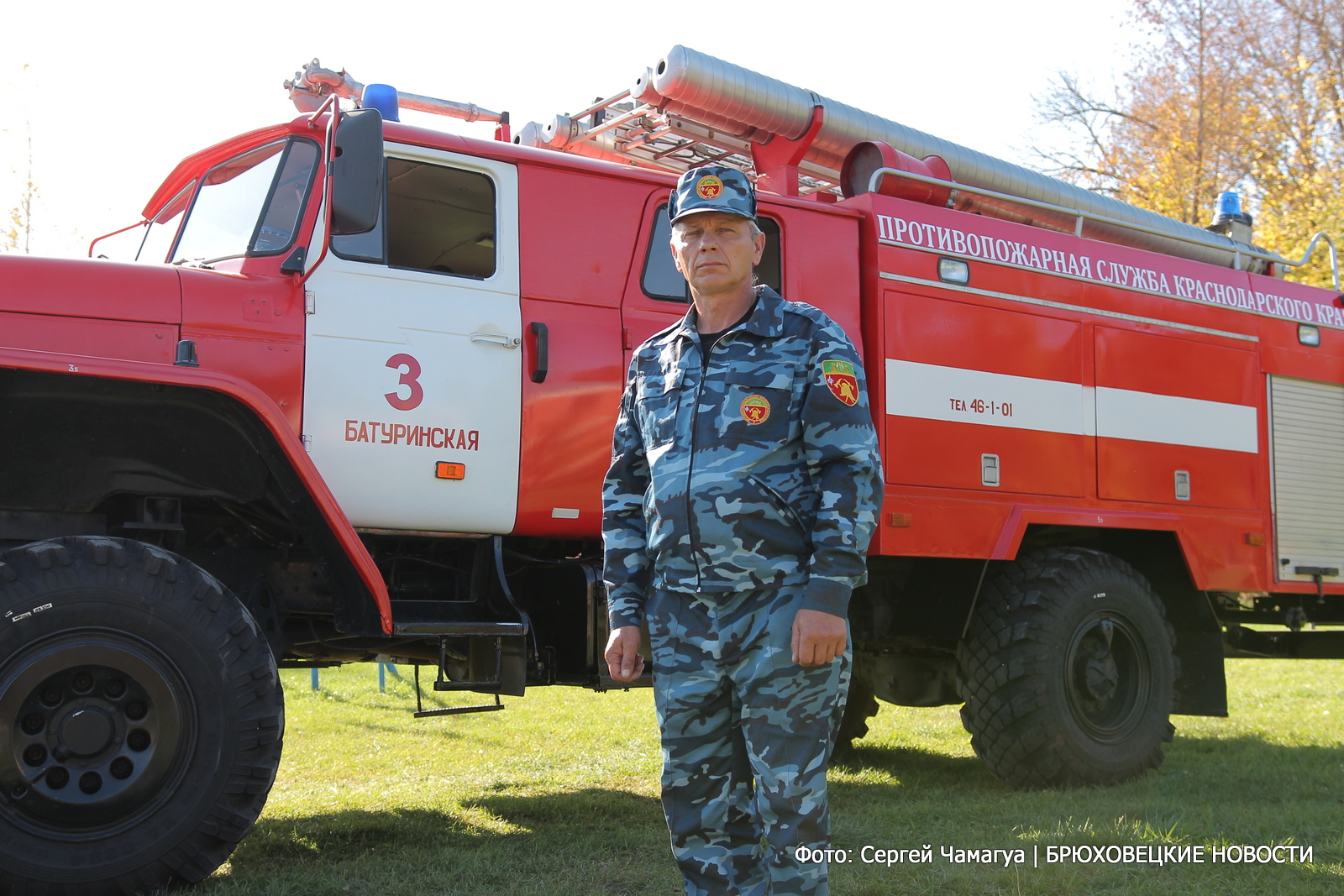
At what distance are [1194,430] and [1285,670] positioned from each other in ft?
23.1

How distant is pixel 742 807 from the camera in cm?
254

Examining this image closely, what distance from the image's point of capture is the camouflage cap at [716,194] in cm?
260

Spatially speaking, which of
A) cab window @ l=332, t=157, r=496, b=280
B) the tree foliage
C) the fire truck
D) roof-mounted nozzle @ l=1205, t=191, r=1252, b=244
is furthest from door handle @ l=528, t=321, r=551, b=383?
the tree foliage

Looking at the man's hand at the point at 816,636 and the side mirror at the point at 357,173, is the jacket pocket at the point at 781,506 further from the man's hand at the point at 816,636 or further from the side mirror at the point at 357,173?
the side mirror at the point at 357,173

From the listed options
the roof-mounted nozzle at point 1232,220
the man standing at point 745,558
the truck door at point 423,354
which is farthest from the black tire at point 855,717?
the man standing at point 745,558

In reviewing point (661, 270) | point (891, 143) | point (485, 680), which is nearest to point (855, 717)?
point (485, 680)

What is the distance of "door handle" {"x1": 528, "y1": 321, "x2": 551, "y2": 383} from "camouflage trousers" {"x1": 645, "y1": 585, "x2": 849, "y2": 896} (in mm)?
1845

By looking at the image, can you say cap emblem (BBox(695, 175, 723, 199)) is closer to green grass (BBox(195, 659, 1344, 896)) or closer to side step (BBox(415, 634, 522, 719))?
side step (BBox(415, 634, 522, 719))

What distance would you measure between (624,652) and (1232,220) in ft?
19.7

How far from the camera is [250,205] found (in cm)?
423

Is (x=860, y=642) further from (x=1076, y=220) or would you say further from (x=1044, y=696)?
(x=1076, y=220)

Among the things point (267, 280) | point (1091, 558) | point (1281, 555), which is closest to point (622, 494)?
point (267, 280)

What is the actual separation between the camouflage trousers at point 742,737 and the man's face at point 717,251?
2.43ft

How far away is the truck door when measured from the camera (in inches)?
156
